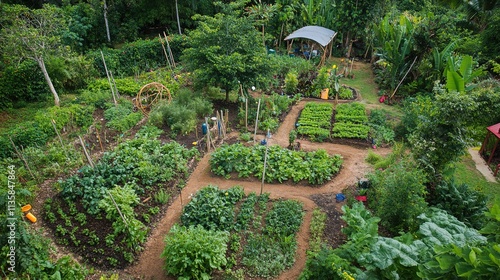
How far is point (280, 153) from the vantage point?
36.2 ft

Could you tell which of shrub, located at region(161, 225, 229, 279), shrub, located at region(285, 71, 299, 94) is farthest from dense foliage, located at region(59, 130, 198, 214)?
shrub, located at region(285, 71, 299, 94)

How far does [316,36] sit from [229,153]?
1015 cm

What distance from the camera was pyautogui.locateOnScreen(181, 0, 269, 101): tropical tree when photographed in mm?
13148

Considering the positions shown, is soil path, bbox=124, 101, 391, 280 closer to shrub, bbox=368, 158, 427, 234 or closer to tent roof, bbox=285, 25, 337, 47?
shrub, bbox=368, 158, 427, 234

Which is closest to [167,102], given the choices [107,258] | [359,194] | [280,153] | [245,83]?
[245,83]

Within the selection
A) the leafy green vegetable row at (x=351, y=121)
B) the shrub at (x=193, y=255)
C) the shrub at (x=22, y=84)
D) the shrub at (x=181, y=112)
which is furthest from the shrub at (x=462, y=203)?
the shrub at (x=22, y=84)

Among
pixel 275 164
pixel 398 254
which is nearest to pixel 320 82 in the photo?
pixel 275 164

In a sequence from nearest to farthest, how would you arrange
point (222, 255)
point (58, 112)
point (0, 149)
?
point (222, 255) < point (0, 149) < point (58, 112)

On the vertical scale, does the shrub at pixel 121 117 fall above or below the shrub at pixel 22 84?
below

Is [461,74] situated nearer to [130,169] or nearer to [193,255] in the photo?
[193,255]

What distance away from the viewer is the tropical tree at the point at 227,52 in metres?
13.1

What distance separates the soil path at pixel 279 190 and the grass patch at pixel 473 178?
2.31 metres

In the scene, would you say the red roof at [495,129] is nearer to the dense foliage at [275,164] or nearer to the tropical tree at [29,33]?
the dense foliage at [275,164]

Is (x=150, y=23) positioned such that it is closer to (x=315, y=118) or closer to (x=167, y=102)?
(x=167, y=102)
